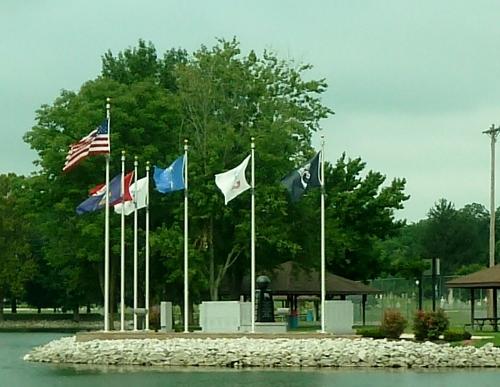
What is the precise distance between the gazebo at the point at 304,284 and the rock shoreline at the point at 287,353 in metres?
26.9

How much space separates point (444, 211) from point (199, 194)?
61.1 metres

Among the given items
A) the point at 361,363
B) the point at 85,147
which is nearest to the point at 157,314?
the point at 85,147

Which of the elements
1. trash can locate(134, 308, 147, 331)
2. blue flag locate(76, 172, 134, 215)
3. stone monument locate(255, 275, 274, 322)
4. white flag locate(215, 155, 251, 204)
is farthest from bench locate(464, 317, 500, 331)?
blue flag locate(76, 172, 134, 215)

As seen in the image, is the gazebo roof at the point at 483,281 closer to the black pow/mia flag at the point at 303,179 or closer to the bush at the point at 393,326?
the bush at the point at 393,326

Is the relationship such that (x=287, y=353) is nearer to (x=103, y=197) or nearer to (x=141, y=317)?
(x=103, y=197)

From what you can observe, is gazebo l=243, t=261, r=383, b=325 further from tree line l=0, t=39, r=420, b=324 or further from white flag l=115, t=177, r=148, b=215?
white flag l=115, t=177, r=148, b=215

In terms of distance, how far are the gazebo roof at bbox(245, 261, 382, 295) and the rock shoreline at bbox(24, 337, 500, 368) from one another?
88.1ft

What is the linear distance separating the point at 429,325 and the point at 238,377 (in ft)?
36.6

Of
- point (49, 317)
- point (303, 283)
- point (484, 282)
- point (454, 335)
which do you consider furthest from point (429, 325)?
point (49, 317)

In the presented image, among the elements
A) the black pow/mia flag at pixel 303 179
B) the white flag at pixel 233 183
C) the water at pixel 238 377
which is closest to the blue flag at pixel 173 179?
the white flag at pixel 233 183

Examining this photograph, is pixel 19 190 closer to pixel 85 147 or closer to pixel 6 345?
pixel 6 345

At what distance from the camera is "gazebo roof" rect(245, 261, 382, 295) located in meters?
71.4

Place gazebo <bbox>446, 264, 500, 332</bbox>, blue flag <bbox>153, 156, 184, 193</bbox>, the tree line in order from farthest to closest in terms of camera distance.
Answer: the tree line, gazebo <bbox>446, 264, 500, 332</bbox>, blue flag <bbox>153, 156, 184, 193</bbox>

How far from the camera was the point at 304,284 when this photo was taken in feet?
238
